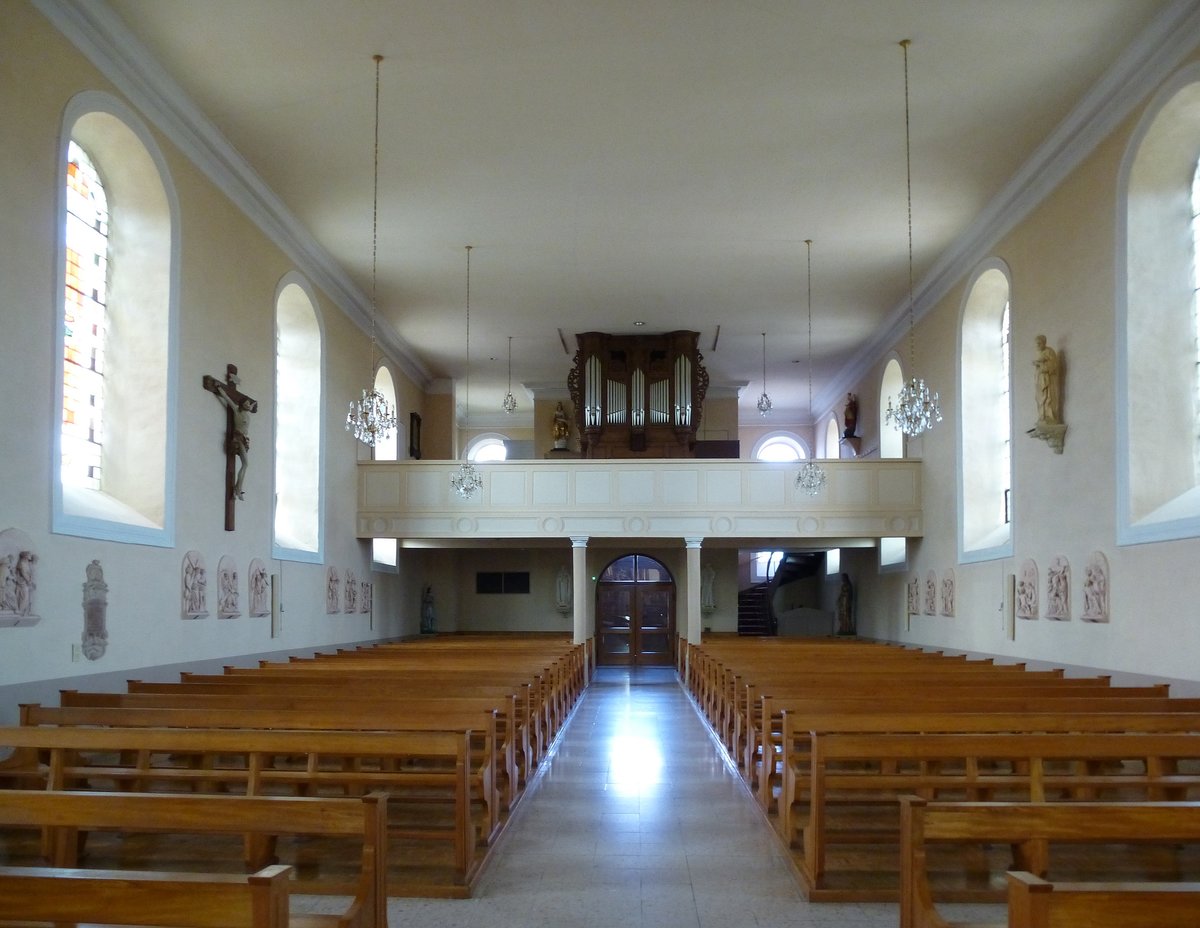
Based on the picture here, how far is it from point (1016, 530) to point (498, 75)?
774cm

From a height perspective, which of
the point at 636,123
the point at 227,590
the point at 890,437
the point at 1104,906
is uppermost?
the point at 636,123

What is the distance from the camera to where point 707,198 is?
13023 mm

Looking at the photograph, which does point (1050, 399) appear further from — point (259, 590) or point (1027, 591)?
point (259, 590)

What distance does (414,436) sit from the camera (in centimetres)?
2225

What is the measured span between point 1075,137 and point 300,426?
10.2 m

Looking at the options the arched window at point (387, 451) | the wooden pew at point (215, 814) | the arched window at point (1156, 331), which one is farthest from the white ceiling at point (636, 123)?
the wooden pew at point (215, 814)

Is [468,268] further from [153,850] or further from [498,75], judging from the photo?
[153,850]

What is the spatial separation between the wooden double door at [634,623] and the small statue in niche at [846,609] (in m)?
3.49

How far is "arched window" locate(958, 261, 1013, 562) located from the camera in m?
14.6

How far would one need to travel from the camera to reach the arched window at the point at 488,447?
28484 mm

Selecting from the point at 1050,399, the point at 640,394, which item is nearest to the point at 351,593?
the point at 640,394

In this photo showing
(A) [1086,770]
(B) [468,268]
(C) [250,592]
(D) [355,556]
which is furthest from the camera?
(D) [355,556]

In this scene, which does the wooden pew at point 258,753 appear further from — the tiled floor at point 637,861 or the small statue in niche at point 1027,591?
the small statue in niche at point 1027,591

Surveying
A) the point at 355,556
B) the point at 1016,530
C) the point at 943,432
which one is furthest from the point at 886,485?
the point at 355,556
